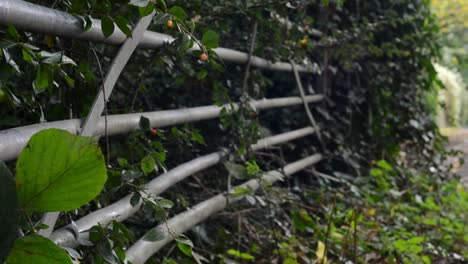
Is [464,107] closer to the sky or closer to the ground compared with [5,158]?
closer to the ground

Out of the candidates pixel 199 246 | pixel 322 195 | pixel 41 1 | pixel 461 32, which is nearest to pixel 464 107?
pixel 461 32

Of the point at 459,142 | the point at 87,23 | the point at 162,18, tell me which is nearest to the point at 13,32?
the point at 87,23

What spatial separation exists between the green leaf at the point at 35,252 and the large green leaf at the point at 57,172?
0.03m

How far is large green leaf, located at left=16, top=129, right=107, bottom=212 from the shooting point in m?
0.72

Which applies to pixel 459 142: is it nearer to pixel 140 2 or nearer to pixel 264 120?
pixel 264 120

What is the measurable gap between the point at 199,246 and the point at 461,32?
15779mm

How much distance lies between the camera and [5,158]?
1073mm

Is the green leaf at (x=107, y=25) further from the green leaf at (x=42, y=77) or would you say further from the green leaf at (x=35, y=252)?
the green leaf at (x=35, y=252)

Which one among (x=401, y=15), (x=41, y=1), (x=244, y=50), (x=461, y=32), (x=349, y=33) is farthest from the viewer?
(x=461, y=32)

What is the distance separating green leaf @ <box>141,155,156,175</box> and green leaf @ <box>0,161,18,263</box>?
871mm

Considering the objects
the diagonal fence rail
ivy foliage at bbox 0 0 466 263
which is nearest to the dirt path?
ivy foliage at bbox 0 0 466 263

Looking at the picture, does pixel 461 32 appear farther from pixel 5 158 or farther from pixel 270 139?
pixel 5 158

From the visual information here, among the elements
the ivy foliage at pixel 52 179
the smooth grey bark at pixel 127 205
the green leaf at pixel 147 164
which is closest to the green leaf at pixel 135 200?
the smooth grey bark at pixel 127 205

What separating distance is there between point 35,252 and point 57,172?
0.09 meters
